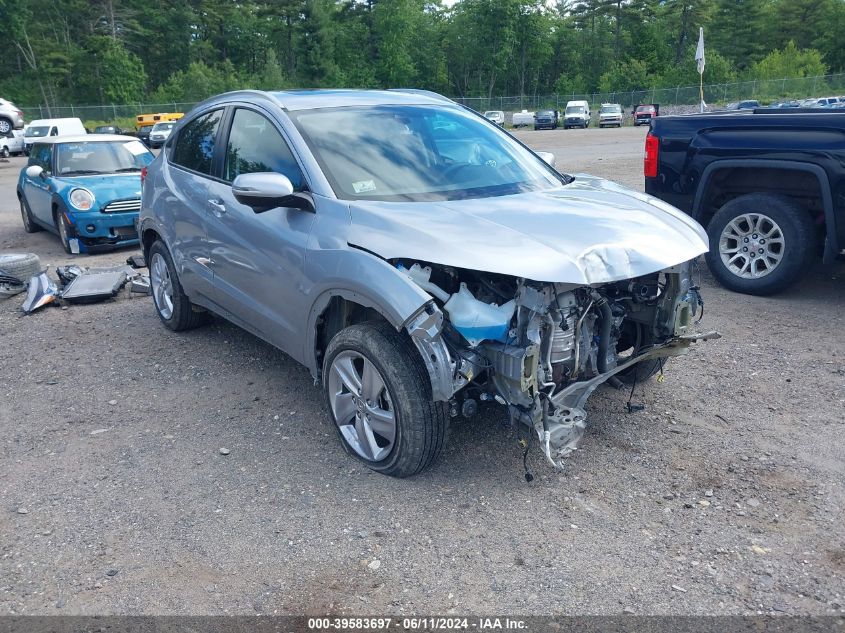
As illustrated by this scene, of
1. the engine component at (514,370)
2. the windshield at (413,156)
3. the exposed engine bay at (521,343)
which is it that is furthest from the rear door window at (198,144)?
the engine component at (514,370)

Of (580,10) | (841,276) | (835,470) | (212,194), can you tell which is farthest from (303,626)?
(580,10)

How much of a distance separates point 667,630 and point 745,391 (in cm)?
242

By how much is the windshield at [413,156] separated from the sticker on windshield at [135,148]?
7423 millimetres

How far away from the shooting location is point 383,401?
12.1ft

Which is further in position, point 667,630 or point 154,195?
point 154,195

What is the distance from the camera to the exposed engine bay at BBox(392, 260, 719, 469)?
3.27 m

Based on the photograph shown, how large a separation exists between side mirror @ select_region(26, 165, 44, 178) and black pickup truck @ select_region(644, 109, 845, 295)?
8.18 m

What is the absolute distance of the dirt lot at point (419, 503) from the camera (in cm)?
294

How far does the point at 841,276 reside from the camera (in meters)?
7.04

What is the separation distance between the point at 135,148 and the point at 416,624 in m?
10.00

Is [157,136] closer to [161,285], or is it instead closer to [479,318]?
[161,285]

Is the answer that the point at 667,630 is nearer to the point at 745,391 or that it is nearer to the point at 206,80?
the point at 745,391

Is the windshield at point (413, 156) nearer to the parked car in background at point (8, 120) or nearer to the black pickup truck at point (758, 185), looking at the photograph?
the black pickup truck at point (758, 185)

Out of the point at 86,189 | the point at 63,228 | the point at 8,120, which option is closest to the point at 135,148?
the point at 86,189
